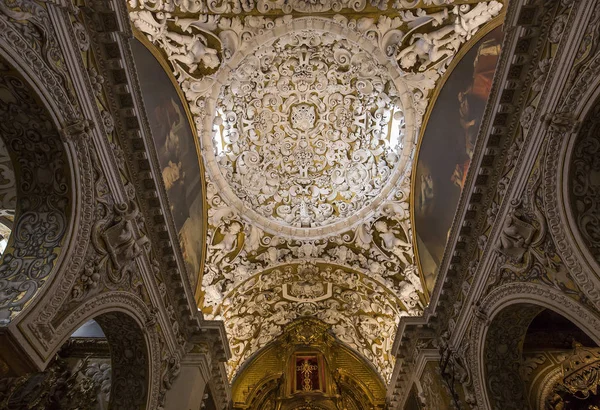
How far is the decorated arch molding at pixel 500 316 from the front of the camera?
672 cm

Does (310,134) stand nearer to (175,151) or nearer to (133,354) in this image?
(175,151)

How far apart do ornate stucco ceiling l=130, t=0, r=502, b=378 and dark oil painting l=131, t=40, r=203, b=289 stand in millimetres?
555

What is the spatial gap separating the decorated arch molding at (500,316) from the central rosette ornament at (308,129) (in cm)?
456

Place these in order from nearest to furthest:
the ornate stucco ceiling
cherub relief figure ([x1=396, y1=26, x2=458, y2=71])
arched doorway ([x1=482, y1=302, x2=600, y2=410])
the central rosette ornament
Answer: arched doorway ([x1=482, y1=302, x2=600, y2=410]), cherub relief figure ([x1=396, y1=26, x2=458, y2=71]), the ornate stucco ceiling, the central rosette ornament

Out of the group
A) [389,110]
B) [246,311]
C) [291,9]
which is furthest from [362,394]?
[291,9]

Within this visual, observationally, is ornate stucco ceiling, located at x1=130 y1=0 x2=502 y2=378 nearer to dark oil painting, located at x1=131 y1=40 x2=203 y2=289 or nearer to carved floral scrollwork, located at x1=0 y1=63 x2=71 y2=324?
dark oil painting, located at x1=131 y1=40 x2=203 y2=289

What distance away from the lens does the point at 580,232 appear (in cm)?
568

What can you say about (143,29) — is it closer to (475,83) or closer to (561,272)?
(475,83)

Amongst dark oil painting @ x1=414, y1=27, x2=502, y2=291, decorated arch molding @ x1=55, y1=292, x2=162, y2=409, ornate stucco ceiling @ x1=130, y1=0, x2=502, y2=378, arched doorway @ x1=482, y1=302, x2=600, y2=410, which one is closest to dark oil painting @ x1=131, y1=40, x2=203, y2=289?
ornate stucco ceiling @ x1=130, y1=0, x2=502, y2=378

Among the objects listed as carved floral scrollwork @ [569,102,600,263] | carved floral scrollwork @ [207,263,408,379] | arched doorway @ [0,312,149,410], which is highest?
carved floral scrollwork @ [207,263,408,379]

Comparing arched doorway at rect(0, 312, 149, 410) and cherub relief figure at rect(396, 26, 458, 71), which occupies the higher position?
cherub relief figure at rect(396, 26, 458, 71)

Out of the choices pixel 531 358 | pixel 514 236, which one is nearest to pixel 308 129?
pixel 514 236

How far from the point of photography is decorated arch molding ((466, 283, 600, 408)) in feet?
22.0

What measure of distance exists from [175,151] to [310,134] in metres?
4.03
